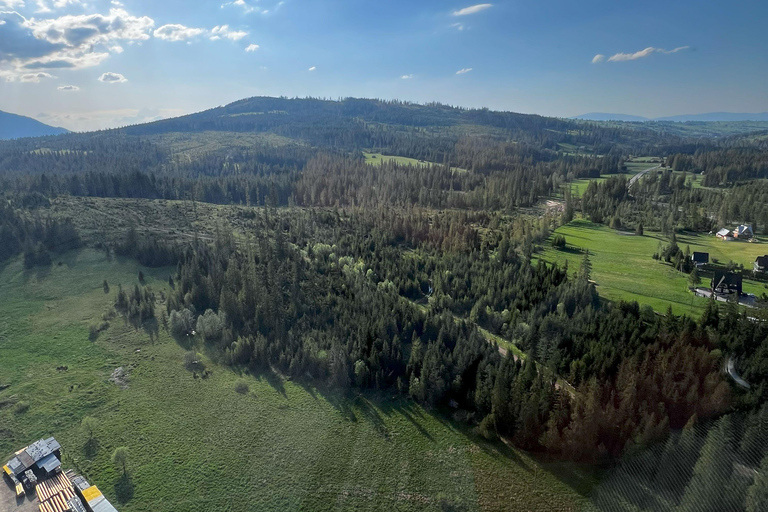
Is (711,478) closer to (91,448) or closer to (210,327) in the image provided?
(91,448)

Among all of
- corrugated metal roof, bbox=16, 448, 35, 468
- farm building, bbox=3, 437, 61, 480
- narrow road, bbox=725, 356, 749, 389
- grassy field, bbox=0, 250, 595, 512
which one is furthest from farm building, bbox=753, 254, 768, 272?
corrugated metal roof, bbox=16, 448, 35, 468

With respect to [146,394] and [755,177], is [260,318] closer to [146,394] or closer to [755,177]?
[146,394]

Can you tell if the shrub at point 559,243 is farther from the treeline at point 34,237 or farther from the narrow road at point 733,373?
the treeline at point 34,237

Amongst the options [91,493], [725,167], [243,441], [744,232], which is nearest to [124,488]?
[91,493]

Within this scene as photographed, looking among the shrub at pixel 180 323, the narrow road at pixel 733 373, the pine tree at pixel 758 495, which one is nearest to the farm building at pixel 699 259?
the narrow road at pixel 733 373

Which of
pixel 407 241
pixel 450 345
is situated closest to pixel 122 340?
pixel 450 345

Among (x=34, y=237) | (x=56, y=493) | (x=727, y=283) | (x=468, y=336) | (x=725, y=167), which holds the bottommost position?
(x=56, y=493)
